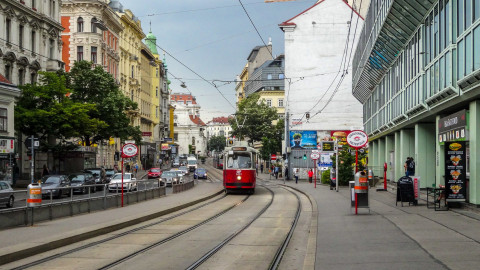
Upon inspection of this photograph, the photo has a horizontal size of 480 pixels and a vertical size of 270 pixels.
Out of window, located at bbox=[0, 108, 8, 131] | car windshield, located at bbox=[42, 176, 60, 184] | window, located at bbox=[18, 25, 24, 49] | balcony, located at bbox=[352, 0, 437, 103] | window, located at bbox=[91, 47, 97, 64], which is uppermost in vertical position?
window, located at bbox=[91, 47, 97, 64]

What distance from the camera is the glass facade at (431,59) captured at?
1834cm

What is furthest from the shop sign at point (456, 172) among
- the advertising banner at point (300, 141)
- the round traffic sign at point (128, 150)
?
the advertising banner at point (300, 141)

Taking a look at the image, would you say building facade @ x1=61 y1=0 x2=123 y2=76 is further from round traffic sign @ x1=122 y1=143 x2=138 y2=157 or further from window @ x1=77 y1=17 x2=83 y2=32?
round traffic sign @ x1=122 y1=143 x2=138 y2=157

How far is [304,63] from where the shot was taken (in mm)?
70625

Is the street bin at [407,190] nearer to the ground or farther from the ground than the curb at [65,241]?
farther from the ground

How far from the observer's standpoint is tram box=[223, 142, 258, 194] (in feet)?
122

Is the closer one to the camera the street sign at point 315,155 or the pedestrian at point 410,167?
the pedestrian at point 410,167

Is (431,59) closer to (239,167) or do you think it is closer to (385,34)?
(385,34)

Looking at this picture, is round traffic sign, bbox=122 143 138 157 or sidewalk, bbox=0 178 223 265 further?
round traffic sign, bbox=122 143 138 157

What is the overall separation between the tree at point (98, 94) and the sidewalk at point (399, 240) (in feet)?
128

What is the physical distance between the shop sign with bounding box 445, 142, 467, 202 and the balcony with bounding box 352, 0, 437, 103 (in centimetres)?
629

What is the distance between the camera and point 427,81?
2464cm

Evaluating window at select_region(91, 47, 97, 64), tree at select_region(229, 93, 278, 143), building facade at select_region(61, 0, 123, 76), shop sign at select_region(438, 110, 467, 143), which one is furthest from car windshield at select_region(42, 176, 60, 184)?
tree at select_region(229, 93, 278, 143)

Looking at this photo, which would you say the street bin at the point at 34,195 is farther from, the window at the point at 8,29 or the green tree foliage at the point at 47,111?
the window at the point at 8,29
